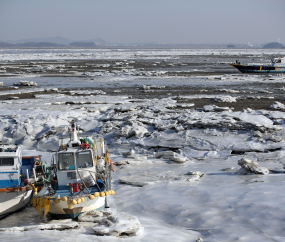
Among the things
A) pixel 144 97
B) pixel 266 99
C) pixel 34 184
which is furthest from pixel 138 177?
pixel 266 99

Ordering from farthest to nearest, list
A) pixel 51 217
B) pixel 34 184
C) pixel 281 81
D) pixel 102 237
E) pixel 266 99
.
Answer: pixel 281 81 → pixel 266 99 → pixel 34 184 → pixel 51 217 → pixel 102 237

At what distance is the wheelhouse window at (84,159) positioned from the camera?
9.44 meters

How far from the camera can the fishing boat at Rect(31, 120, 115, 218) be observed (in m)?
8.52

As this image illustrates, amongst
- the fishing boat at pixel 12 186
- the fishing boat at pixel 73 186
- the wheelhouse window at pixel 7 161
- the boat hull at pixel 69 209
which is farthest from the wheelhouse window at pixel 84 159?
the wheelhouse window at pixel 7 161

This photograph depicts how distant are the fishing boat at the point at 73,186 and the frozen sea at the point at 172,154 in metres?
0.55

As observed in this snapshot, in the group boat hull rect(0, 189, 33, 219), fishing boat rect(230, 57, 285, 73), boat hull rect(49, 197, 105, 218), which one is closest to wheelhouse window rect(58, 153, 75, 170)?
boat hull rect(49, 197, 105, 218)

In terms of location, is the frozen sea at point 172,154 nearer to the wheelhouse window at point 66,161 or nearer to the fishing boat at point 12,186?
the fishing boat at point 12,186

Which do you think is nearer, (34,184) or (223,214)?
(223,214)

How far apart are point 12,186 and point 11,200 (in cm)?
41

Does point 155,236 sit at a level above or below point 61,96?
below

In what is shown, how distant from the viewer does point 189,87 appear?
30.4 m

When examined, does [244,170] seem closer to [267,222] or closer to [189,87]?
[267,222]

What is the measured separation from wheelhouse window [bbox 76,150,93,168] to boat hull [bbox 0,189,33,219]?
1761mm

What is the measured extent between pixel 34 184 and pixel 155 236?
4584 millimetres
